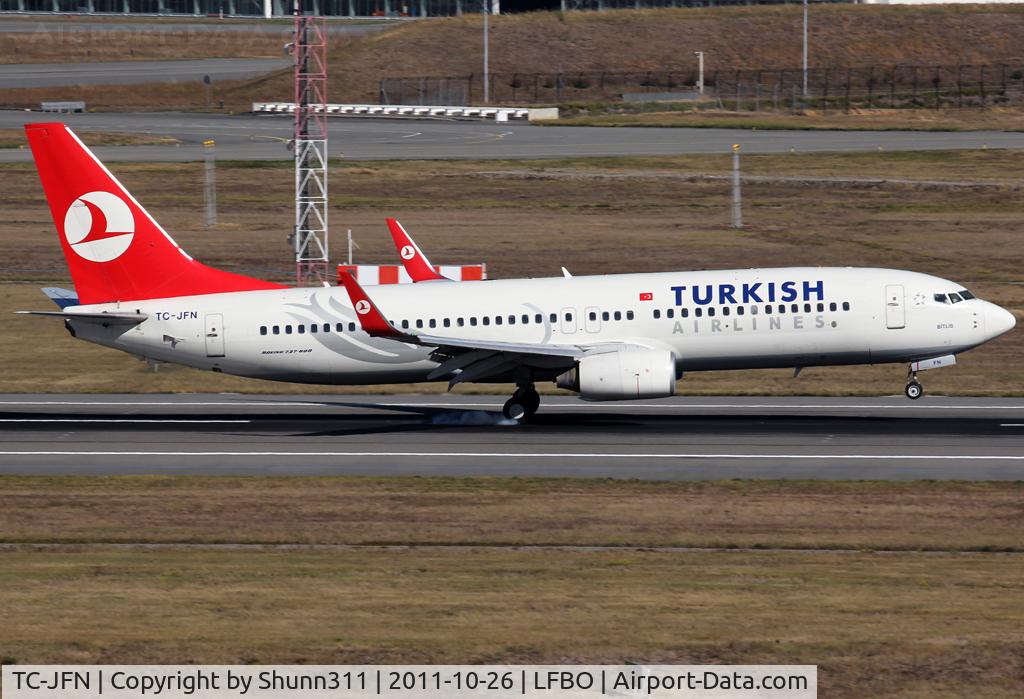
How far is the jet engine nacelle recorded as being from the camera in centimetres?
3781

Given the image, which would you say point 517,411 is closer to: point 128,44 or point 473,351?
point 473,351

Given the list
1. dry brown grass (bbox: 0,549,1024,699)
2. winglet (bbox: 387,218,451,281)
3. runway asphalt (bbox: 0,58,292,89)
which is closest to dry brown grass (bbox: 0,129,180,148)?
runway asphalt (bbox: 0,58,292,89)

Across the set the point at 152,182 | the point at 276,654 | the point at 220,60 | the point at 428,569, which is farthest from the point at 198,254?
the point at 220,60

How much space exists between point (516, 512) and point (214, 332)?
1325 centimetres

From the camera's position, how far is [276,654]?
19.7 metres

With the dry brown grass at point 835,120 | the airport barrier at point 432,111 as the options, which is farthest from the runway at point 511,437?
the airport barrier at point 432,111

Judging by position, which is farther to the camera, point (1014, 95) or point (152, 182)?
point (1014, 95)

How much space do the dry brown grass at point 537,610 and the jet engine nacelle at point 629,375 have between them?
11.3 meters

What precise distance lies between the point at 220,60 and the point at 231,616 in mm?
165356

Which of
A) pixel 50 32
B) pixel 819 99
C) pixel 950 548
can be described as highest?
pixel 50 32

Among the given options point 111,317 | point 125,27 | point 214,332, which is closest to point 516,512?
point 214,332

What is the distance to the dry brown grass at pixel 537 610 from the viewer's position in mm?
19625

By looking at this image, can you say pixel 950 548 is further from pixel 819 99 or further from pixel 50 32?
pixel 50 32

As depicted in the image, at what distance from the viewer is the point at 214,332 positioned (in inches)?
1580
